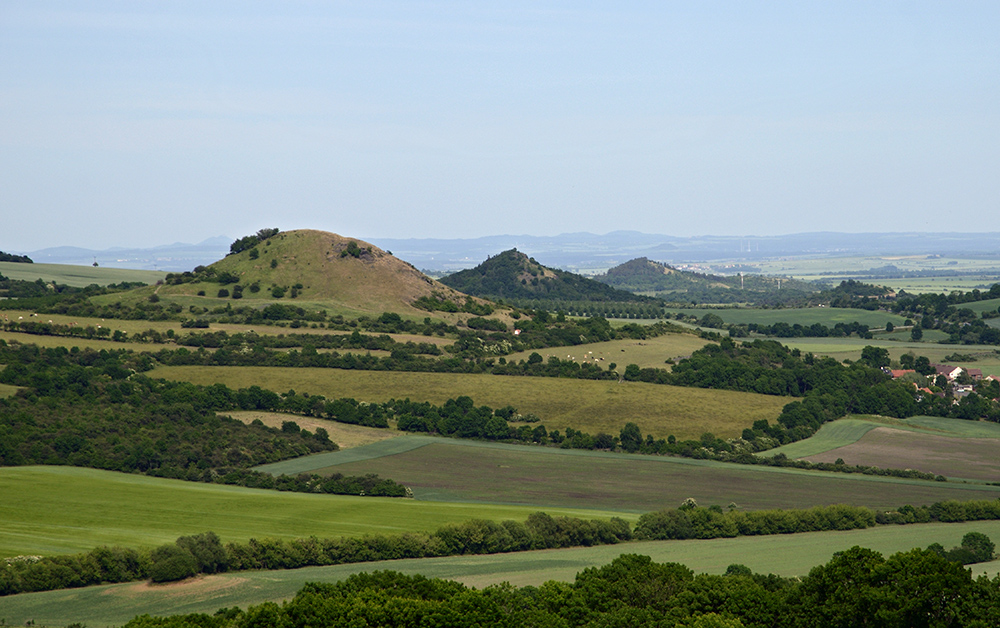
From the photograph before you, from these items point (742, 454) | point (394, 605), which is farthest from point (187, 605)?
point (742, 454)

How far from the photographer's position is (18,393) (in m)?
85.9

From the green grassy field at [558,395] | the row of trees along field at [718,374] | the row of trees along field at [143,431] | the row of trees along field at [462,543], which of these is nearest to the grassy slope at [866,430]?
the row of trees along field at [718,374]

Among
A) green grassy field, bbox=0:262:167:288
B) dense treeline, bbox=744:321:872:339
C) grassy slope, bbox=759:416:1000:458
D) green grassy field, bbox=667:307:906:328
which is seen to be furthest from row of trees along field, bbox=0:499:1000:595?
green grassy field, bbox=0:262:167:288

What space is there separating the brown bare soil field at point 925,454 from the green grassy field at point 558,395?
34.2 ft

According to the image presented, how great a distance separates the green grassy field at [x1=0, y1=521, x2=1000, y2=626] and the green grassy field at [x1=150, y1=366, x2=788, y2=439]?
103 feet

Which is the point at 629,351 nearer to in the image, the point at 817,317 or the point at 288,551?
the point at 817,317

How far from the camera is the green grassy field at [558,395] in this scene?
301 ft

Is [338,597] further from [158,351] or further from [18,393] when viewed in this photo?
[158,351]

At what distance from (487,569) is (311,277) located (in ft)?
366

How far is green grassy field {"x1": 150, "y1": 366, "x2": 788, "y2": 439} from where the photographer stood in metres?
91.8

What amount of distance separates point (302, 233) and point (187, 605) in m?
127

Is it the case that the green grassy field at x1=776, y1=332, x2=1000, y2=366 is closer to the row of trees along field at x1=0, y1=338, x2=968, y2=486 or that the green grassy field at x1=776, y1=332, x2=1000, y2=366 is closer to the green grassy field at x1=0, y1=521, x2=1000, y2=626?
the row of trees along field at x1=0, y1=338, x2=968, y2=486

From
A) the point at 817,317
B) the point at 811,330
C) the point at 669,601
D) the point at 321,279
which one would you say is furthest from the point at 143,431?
the point at 817,317

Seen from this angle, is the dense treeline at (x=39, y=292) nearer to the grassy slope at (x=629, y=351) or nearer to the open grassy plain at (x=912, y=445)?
the grassy slope at (x=629, y=351)
